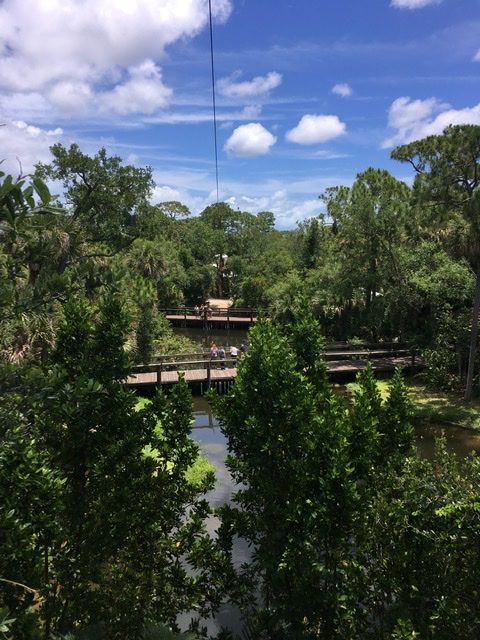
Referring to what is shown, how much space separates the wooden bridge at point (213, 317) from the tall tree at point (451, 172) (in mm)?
21683

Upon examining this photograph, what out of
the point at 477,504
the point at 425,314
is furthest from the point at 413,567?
the point at 425,314

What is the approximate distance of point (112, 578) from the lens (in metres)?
4.79

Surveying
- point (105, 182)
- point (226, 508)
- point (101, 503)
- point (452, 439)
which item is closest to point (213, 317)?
point (105, 182)

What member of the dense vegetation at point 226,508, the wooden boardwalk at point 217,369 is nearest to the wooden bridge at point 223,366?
the wooden boardwalk at point 217,369

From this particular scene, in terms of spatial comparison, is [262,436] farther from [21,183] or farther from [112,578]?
[21,183]

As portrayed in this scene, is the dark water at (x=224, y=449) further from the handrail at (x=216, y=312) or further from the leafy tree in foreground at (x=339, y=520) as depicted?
the handrail at (x=216, y=312)

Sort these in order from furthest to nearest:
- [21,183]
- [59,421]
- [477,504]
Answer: [59,421]
[477,504]
[21,183]

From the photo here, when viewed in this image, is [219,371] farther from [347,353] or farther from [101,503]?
[101,503]

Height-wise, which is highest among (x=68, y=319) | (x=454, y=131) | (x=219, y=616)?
(x=454, y=131)

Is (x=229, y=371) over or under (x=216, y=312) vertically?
under

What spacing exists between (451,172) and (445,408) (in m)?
7.82

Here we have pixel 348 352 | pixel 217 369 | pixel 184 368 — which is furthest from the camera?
pixel 348 352

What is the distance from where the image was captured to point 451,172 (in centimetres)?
1363

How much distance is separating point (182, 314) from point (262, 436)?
1244 inches
